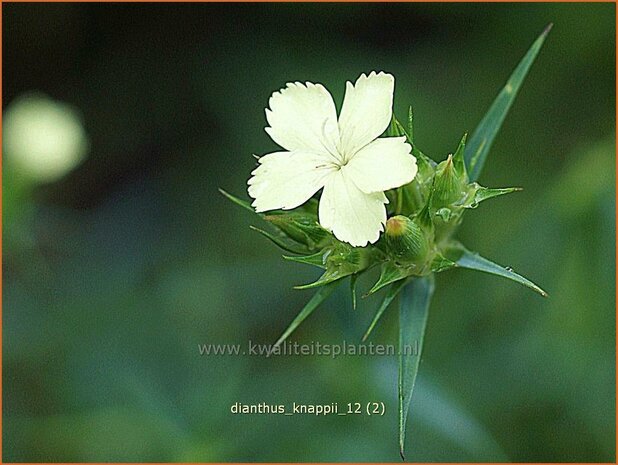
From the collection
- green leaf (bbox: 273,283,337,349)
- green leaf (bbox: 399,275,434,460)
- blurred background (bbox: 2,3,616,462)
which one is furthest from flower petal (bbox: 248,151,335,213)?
blurred background (bbox: 2,3,616,462)

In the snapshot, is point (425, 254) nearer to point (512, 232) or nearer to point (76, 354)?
point (512, 232)

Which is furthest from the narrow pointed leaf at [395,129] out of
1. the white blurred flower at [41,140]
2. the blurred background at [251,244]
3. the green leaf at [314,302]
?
the white blurred flower at [41,140]

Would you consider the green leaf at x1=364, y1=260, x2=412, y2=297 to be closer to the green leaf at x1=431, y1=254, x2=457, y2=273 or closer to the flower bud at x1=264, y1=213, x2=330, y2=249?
the green leaf at x1=431, y1=254, x2=457, y2=273

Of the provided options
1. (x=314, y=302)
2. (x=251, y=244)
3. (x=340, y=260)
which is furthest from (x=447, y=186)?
(x=251, y=244)

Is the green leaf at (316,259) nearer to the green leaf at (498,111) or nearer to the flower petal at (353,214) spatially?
the flower petal at (353,214)

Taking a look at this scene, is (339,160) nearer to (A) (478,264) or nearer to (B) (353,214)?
(B) (353,214)

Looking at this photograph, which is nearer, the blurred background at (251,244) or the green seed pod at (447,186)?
the green seed pod at (447,186)
